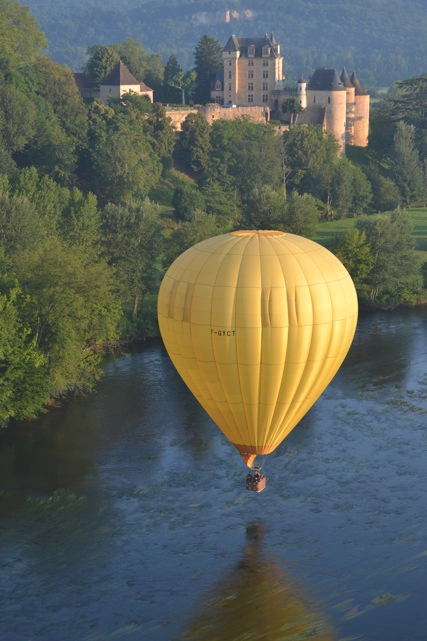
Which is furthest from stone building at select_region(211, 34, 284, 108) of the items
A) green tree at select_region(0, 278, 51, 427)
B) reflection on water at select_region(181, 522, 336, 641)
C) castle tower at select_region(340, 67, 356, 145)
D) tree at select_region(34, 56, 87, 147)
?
reflection on water at select_region(181, 522, 336, 641)

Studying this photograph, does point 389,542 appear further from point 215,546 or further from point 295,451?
point 295,451

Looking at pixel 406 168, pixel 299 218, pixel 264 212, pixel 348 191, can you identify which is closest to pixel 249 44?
pixel 406 168

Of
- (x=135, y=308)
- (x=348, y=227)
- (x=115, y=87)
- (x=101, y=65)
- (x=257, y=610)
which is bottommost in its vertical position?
(x=257, y=610)

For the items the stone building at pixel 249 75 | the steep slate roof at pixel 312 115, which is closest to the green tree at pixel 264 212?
the steep slate roof at pixel 312 115

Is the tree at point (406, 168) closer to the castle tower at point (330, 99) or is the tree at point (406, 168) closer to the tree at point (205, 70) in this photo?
the castle tower at point (330, 99)

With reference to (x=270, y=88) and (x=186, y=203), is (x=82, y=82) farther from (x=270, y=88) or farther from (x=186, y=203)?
(x=186, y=203)

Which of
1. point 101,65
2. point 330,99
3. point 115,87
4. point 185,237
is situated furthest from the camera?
point 330,99
